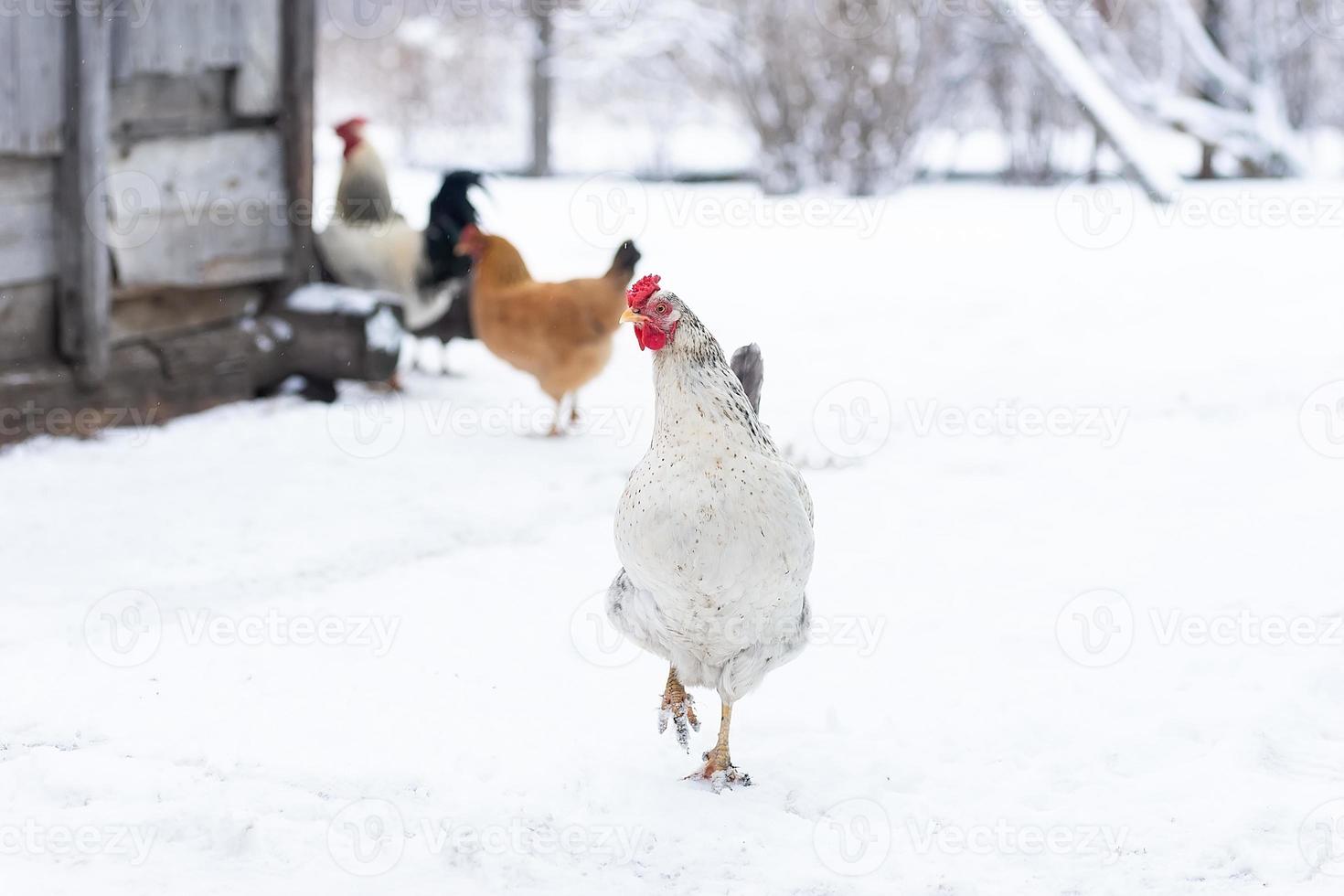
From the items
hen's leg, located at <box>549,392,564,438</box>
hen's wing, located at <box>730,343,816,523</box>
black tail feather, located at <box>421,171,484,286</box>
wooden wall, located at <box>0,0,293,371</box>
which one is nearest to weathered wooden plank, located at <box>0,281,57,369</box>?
wooden wall, located at <box>0,0,293,371</box>

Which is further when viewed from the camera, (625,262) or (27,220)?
(625,262)

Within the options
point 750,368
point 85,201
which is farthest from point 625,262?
point 750,368

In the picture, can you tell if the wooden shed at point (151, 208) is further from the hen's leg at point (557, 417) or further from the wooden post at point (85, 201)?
the hen's leg at point (557, 417)

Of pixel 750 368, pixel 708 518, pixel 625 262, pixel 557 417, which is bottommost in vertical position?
pixel 557 417

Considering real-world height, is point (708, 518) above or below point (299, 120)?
below

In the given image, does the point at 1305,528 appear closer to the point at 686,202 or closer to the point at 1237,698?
the point at 1237,698

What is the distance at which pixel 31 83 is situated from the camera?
21.2 feet

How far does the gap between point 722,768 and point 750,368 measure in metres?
1.21

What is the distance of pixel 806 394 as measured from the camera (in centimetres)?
771

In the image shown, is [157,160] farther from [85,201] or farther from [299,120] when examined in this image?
[299,120]

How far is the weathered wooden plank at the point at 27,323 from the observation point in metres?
6.64

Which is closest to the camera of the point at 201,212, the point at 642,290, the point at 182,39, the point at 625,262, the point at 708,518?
the point at 708,518

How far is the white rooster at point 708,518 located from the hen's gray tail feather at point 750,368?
1.91 feet

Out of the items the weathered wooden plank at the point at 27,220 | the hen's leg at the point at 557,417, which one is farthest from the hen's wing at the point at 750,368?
the weathered wooden plank at the point at 27,220
